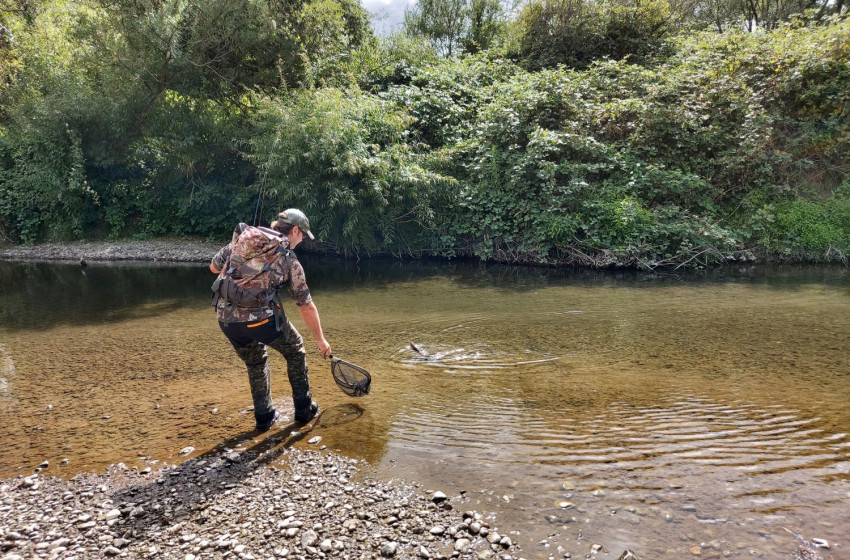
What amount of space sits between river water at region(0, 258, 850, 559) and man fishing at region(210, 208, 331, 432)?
34.0 inches

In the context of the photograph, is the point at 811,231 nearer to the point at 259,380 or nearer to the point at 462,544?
the point at 462,544

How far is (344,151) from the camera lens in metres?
13.4

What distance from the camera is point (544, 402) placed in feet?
18.2

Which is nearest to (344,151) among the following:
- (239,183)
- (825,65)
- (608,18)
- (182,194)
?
(239,183)

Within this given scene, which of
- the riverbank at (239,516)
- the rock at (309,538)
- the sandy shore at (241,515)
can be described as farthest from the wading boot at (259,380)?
the rock at (309,538)

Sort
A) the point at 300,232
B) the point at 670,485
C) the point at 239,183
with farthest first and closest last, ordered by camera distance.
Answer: the point at 239,183, the point at 300,232, the point at 670,485

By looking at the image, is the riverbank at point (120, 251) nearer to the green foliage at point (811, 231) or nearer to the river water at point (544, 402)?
the river water at point (544, 402)

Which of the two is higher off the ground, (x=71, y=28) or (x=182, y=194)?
(x=71, y=28)

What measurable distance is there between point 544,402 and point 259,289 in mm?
3066

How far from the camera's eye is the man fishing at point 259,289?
4.56m

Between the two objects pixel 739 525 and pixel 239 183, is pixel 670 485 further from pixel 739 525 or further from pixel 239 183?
pixel 239 183

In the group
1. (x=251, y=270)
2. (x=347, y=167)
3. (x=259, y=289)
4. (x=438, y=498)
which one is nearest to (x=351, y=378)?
(x=259, y=289)

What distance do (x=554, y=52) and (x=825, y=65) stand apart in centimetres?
983

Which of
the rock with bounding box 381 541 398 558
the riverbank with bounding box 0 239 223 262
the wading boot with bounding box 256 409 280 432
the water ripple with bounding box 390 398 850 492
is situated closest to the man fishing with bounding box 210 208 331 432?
the wading boot with bounding box 256 409 280 432
